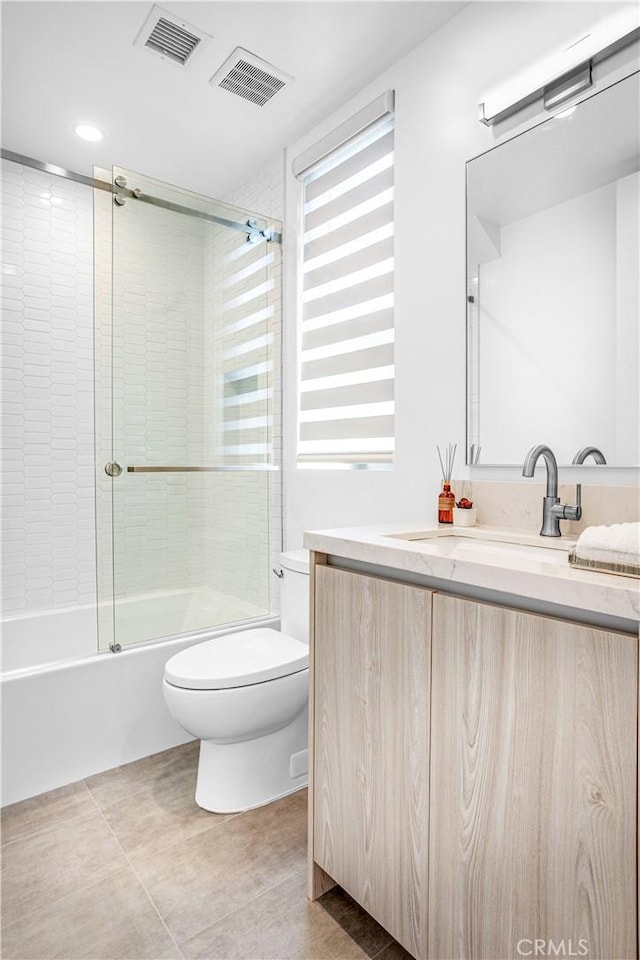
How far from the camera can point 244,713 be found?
162cm

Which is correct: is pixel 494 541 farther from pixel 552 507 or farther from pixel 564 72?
pixel 564 72

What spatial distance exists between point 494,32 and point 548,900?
2186mm

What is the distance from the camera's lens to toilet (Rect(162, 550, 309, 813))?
5.29 ft

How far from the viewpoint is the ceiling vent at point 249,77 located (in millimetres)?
1980

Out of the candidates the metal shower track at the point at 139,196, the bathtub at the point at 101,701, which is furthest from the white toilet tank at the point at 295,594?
the metal shower track at the point at 139,196

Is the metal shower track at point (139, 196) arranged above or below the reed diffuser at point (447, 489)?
above

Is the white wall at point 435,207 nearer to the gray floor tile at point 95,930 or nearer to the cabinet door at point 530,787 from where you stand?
the cabinet door at point 530,787

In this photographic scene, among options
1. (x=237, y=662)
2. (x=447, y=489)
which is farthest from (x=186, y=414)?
(x=447, y=489)

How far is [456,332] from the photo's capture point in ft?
5.78

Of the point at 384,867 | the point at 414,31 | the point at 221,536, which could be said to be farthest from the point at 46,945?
the point at 414,31

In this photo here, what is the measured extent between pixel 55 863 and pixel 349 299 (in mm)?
2148

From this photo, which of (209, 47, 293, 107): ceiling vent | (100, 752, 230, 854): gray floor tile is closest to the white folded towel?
(100, 752, 230, 854): gray floor tile

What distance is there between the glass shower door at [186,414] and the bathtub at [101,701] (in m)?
0.01

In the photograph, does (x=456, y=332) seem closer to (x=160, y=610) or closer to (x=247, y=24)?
(x=247, y=24)
